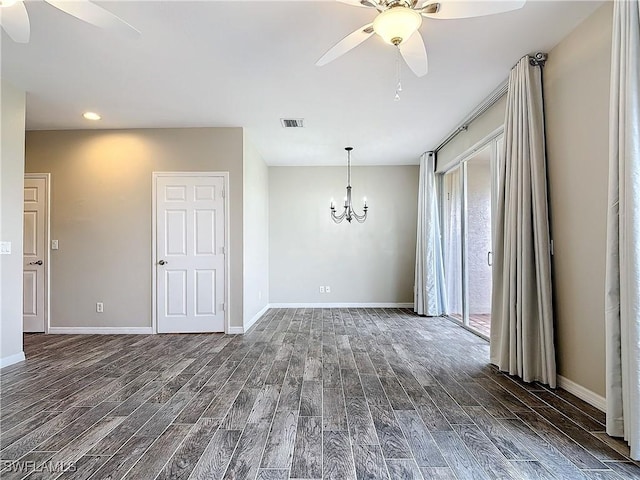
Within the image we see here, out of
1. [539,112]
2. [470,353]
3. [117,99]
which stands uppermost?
[117,99]

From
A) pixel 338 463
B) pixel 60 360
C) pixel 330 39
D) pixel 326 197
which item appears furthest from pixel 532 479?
pixel 326 197

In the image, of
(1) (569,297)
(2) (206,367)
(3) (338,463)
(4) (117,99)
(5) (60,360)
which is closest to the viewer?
(3) (338,463)

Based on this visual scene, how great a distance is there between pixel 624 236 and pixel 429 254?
14.1 ft

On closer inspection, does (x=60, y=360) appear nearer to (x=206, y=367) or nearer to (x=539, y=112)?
(x=206, y=367)

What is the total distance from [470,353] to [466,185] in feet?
8.19

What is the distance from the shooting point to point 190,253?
16.5 ft

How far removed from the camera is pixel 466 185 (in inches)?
211

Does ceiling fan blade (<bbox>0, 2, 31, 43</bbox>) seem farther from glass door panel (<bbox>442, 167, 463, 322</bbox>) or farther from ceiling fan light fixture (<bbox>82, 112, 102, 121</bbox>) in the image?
glass door panel (<bbox>442, 167, 463, 322</bbox>)

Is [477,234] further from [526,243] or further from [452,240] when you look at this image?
[526,243]

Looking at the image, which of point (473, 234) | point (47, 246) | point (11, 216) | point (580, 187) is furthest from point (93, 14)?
point (473, 234)

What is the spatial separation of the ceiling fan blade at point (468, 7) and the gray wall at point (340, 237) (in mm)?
5130

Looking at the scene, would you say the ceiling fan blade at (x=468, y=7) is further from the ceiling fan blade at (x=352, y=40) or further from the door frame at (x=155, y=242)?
the door frame at (x=155, y=242)

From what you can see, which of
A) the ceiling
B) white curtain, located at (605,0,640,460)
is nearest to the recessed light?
the ceiling

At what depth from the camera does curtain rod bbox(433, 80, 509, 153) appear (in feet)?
12.3
